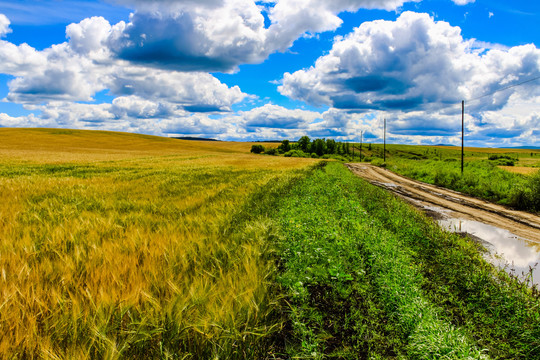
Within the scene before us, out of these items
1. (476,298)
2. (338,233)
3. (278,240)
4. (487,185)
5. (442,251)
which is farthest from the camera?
(487,185)

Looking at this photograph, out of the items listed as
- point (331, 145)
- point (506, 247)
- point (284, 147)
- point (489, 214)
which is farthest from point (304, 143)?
point (506, 247)

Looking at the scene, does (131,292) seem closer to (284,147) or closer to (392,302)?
(392,302)

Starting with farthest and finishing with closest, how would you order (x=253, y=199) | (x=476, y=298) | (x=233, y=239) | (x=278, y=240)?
(x=253, y=199), (x=278, y=240), (x=233, y=239), (x=476, y=298)

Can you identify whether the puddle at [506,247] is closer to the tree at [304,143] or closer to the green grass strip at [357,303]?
the green grass strip at [357,303]

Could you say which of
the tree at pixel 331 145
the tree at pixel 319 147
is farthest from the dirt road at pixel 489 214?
the tree at pixel 331 145

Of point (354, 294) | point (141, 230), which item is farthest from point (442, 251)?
point (141, 230)

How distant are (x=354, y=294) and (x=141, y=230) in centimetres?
354

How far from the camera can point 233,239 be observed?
4.18 m

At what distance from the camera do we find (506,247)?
270 inches

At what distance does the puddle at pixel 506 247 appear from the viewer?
5.48m

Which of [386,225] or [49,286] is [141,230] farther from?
[386,225]

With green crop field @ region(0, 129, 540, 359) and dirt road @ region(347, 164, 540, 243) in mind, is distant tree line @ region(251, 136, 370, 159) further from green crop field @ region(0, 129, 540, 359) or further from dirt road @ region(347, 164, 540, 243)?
green crop field @ region(0, 129, 540, 359)

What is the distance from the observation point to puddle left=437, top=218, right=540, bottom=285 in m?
5.48

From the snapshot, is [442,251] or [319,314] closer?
[319,314]
